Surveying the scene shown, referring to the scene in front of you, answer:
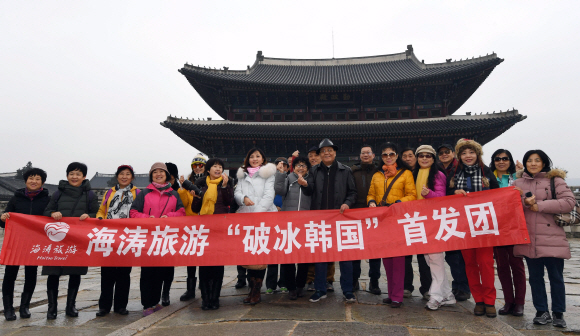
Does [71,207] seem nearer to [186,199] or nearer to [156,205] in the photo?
[156,205]

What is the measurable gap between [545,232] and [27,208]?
6394mm

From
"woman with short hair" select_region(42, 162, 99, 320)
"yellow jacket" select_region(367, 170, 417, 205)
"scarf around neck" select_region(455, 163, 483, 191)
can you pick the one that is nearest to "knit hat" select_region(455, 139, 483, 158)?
"scarf around neck" select_region(455, 163, 483, 191)

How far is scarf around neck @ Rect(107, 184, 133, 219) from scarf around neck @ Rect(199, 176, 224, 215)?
3.48 ft

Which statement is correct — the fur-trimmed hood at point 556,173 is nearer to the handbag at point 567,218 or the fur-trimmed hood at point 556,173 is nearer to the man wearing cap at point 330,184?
the handbag at point 567,218

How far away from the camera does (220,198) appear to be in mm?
4438

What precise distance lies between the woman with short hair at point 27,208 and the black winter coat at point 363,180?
4.42 metres

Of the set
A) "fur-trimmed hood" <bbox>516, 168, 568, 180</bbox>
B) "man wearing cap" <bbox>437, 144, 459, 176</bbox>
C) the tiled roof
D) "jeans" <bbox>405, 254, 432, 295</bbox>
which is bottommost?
"jeans" <bbox>405, 254, 432, 295</bbox>

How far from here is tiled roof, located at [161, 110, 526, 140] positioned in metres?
15.6

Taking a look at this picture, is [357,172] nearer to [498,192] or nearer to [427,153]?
[427,153]

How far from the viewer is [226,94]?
712 inches

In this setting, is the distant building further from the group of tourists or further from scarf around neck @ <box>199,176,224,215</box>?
scarf around neck @ <box>199,176,224,215</box>

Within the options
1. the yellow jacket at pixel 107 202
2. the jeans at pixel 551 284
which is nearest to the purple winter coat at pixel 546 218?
the jeans at pixel 551 284

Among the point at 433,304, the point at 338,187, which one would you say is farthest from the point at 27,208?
the point at 433,304

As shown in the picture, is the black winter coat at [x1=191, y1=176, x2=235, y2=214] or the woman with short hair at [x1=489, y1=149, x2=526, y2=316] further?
the black winter coat at [x1=191, y1=176, x2=235, y2=214]
